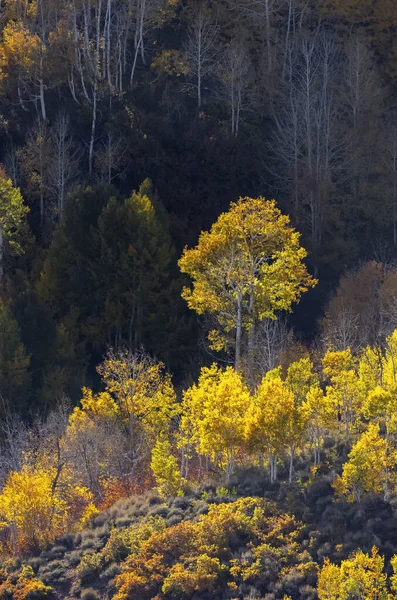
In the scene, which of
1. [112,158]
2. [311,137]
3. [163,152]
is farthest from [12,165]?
[311,137]

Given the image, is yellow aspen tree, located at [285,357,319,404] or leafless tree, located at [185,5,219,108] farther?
leafless tree, located at [185,5,219,108]

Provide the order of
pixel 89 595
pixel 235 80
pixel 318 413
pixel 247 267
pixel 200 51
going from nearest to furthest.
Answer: pixel 89 595 → pixel 318 413 → pixel 247 267 → pixel 235 80 → pixel 200 51

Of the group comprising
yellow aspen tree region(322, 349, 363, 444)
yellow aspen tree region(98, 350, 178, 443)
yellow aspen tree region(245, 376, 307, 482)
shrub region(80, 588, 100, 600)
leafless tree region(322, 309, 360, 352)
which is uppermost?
leafless tree region(322, 309, 360, 352)

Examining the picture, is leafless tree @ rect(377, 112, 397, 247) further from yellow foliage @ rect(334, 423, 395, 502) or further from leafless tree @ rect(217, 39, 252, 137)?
yellow foliage @ rect(334, 423, 395, 502)

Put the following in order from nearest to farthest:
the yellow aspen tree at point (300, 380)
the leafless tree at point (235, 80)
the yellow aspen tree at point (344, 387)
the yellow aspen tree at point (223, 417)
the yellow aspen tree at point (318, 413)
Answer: the yellow aspen tree at point (318, 413)
the yellow aspen tree at point (223, 417)
the yellow aspen tree at point (344, 387)
the yellow aspen tree at point (300, 380)
the leafless tree at point (235, 80)

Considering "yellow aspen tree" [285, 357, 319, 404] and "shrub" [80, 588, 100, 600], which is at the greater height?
"yellow aspen tree" [285, 357, 319, 404]

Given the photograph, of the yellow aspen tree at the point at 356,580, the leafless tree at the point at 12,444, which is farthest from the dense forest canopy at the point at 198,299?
the leafless tree at the point at 12,444

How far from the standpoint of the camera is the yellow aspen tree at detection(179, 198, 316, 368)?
44.1m

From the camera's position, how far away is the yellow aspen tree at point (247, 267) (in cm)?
4406

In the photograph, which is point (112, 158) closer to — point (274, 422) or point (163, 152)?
point (163, 152)

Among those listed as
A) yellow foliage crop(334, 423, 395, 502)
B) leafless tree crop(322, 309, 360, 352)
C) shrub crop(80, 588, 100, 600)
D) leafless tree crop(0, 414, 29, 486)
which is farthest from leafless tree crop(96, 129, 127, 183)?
shrub crop(80, 588, 100, 600)

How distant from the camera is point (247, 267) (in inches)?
1742

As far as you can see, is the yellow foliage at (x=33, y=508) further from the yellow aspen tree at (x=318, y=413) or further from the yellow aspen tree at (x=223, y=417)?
the yellow aspen tree at (x=318, y=413)

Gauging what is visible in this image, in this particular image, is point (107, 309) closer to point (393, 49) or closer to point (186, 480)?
point (186, 480)
